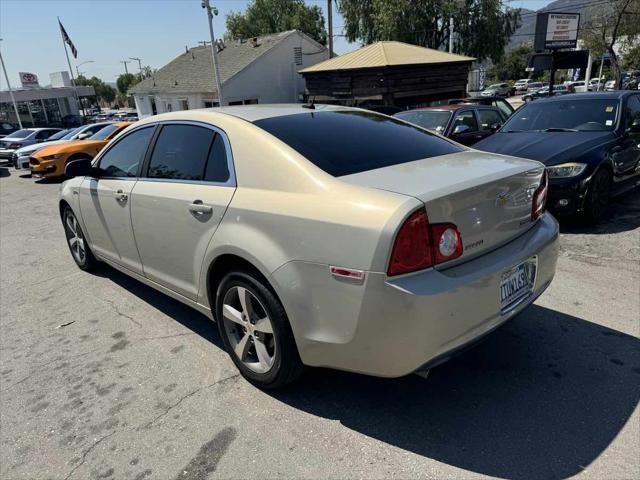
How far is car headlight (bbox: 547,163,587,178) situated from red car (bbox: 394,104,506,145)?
3006 mm

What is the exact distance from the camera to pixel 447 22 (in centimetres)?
3519

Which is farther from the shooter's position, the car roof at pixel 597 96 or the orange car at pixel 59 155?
the orange car at pixel 59 155

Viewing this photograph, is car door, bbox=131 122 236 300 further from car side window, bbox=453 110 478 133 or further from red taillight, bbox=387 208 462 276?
car side window, bbox=453 110 478 133

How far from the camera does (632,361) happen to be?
9.64 ft

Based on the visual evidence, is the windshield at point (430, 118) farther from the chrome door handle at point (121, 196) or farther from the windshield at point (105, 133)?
the windshield at point (105, 133)

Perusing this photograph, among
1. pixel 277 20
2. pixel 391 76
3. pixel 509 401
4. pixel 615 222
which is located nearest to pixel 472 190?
pixel 509 401

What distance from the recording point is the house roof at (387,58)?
1728cm

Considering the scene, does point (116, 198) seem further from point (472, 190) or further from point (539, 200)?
point (539, 200)

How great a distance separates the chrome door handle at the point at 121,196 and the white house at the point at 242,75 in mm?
28835

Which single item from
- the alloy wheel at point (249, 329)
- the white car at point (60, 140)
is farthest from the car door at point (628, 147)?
the white car at point (60, 140)

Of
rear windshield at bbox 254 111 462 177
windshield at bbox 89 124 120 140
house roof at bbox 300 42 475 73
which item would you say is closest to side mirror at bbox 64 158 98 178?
rear windshield at bbox 254 111 462 177

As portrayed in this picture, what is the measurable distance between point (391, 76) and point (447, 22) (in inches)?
860

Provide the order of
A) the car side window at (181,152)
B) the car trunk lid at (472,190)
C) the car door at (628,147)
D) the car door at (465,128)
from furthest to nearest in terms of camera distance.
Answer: the car door at (465,128) < the car door at (628,147) < the car side window at (181,152) < the car trunk lid at (472,190)

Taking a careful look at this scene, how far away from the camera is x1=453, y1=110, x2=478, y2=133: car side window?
880 centimetres
